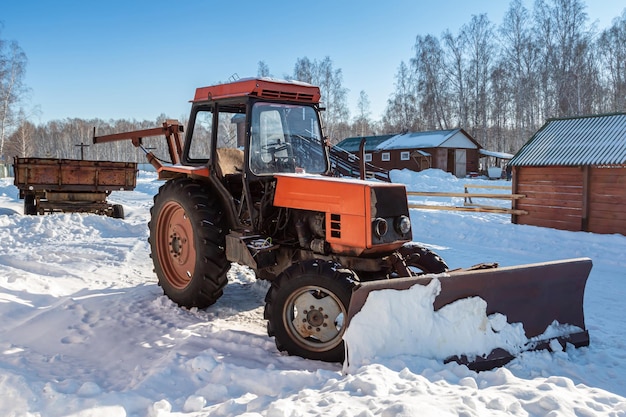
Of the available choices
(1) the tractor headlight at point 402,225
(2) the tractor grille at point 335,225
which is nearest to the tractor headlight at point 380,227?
(1) the tractor headlight at point 402,225

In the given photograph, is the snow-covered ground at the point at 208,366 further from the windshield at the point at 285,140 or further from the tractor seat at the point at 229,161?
the windshield at the point at 285,140

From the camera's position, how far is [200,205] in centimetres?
529

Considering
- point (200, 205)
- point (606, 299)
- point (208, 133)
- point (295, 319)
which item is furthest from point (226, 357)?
point (606, 299)

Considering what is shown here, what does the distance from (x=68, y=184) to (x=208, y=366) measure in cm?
1097

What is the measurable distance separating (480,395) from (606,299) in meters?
4.20

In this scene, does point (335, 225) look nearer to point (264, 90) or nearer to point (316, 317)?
point (316, 317)

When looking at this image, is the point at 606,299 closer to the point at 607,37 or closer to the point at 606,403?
the point at 606,403

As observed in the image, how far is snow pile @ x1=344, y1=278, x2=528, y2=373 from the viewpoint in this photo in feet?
12.1

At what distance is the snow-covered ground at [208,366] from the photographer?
3.05 metres

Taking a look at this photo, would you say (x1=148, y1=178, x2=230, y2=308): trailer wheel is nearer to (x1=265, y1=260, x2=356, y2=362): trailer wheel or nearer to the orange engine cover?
the orange engine cover

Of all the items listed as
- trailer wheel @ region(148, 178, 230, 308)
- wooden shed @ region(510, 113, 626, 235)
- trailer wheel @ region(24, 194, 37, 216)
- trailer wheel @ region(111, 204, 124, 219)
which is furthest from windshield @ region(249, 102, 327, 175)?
trailer wheel @ region(24, 194, 37, 216)

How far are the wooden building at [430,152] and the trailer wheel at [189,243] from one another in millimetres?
30288

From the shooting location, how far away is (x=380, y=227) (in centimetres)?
423

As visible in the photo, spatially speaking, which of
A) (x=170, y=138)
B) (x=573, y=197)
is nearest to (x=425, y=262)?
(x=170, y=138)
